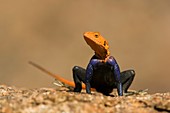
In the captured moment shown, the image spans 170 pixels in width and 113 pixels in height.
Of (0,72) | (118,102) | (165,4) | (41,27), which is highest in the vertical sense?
(165,4)

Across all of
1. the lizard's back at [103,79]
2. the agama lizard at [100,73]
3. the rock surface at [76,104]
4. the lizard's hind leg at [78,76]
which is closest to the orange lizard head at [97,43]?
the agama lizard at [100,73]

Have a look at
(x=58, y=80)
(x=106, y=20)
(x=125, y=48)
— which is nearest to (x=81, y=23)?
(x=106, y=20)

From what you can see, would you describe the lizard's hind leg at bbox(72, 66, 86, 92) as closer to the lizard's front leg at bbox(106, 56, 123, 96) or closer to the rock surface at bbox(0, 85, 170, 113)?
the lizard's front leg at bbox(106, 56, 123, 96)

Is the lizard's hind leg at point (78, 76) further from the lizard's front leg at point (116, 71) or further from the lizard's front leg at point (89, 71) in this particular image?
the lizard's front leg at point (116, 71)

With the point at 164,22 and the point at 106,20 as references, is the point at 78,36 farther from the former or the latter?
the point at 164,22

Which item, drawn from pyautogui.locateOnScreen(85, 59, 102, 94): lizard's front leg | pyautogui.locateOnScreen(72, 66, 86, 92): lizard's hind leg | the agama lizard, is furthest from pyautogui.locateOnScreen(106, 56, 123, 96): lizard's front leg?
pyautogui.locateOnScreen(72, 66, 86, 92): lizard's hind leg

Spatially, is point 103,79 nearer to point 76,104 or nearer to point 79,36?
point 76,104
